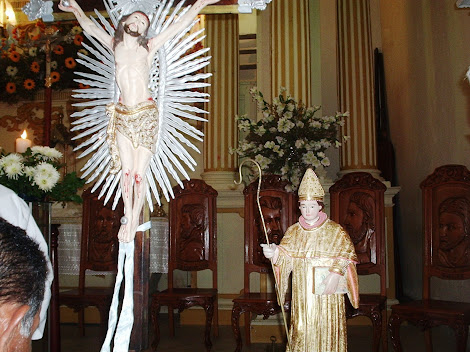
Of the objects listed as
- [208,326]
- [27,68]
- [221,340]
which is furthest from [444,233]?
[27,68]

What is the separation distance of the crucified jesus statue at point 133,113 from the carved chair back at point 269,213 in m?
2.86

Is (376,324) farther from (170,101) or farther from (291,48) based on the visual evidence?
(291,48)

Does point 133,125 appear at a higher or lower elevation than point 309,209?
higher

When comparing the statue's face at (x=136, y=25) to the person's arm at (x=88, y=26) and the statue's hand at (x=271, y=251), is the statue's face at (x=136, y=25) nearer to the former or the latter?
the person's arm at (x=88, y=26)

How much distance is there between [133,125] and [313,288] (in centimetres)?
140

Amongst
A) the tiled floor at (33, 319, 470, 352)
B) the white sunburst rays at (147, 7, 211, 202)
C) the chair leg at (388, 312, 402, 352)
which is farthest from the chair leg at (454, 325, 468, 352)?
the white sunburst rays at (147, 7, 211, 202)

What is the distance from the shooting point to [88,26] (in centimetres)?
192

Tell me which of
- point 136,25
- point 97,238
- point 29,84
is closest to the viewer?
point 136,25

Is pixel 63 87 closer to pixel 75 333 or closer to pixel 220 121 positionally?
pixel 220 121

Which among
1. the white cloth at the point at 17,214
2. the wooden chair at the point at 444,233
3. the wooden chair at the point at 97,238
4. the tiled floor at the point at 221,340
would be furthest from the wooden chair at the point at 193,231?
the white cloth at the point at 17,214

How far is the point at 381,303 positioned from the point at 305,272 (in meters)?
1.53

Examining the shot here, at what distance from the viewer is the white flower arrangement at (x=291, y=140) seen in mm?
4438

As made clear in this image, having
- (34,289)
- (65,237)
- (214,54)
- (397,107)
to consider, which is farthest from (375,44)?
(34,289)

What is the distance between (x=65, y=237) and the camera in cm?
520
